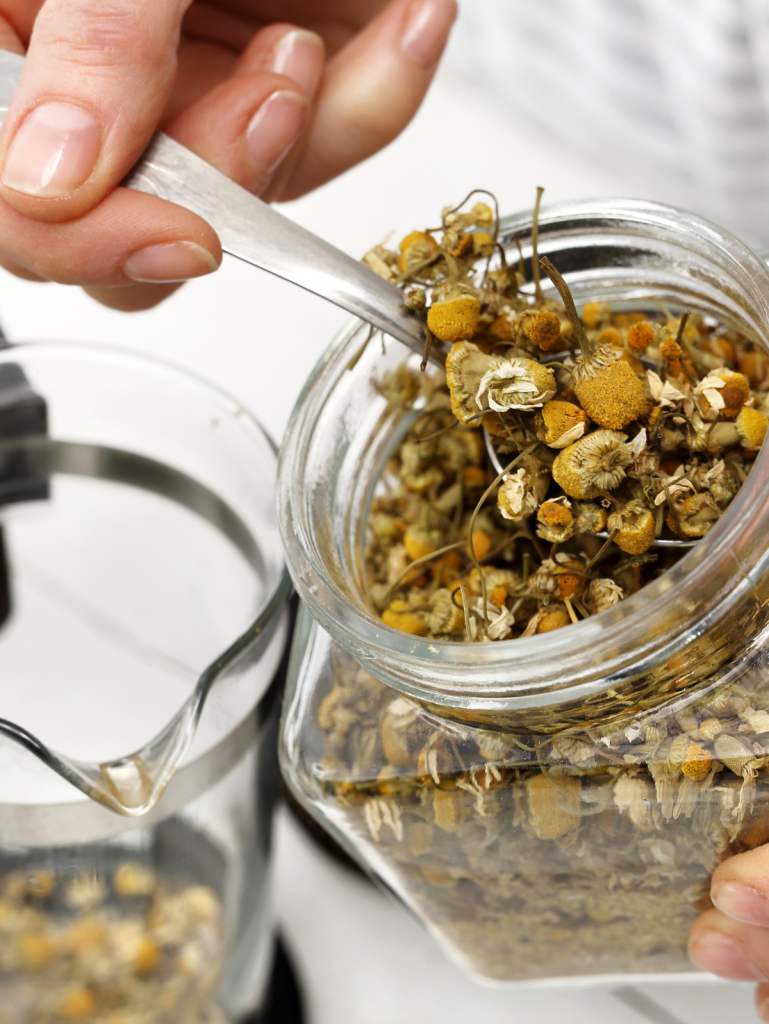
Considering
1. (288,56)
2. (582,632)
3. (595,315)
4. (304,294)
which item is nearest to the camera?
(582,632)

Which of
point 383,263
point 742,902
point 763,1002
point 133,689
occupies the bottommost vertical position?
point 133,689

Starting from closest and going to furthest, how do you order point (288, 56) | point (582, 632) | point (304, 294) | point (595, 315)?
point (582, 632) < point (595, 315) < point (288, 56) < point (304, 294)

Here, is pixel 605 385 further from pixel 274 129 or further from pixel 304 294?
pixel 304 294

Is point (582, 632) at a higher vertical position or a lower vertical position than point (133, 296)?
higher

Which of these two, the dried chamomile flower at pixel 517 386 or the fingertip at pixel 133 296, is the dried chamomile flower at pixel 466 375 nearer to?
the dried chamomile flower at pixel 517 386

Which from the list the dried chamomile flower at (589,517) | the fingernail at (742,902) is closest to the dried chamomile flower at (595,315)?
the dried chamomile flower at (589,517)

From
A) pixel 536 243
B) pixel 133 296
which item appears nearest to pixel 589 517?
pixel 536 243
